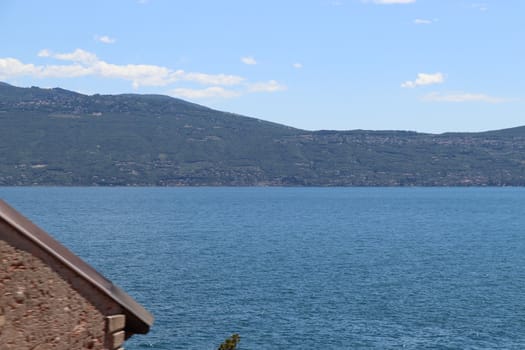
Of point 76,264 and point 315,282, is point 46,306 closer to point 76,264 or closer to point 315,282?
point 76,264

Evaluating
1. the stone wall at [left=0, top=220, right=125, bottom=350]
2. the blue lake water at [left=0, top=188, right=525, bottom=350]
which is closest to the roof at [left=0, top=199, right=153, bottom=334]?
the stone wall at [left=0, top=220, right=125, bottom=350]

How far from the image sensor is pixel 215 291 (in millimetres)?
75500

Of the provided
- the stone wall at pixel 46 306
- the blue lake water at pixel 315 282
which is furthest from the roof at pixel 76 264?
the blue lake water at pixel 315 282

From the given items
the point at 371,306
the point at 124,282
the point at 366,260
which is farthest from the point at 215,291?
the point at 366,260

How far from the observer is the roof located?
37.8 ft

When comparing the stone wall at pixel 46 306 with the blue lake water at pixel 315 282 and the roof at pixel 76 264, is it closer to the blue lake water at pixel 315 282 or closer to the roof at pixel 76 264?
the roof at pixel 76 264

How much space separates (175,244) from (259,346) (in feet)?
232

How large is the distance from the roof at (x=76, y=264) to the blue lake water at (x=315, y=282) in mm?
39815

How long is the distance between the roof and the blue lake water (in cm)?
3981

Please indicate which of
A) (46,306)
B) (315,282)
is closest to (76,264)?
(46,306)

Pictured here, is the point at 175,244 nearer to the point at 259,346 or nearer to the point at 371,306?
the point at 371,306

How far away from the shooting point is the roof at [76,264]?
1152 cm

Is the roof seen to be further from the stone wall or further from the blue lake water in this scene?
the blue lake water

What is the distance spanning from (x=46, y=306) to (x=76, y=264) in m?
0.82
